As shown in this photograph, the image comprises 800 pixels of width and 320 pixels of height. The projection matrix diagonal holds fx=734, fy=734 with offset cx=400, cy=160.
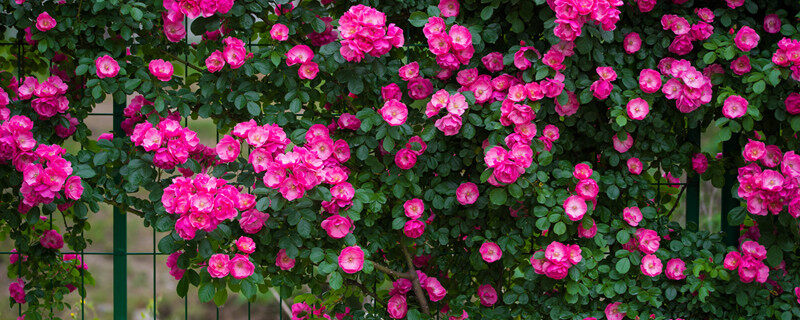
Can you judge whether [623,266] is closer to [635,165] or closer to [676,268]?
[676,268]

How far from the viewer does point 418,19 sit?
84.4 inches

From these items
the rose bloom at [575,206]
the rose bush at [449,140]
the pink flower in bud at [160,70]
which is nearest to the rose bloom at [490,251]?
the rose bush at [449,140]

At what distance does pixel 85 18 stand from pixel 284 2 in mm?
613

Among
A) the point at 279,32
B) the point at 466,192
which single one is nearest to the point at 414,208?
the point at 466,192

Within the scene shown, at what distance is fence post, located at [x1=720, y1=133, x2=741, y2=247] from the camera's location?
7.92ft

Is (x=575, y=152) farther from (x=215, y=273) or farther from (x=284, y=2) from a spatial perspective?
(x=215, y=273)

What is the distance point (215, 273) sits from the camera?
1909mm

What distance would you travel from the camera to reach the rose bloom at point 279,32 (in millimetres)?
2096

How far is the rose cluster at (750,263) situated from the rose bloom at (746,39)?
60 cm

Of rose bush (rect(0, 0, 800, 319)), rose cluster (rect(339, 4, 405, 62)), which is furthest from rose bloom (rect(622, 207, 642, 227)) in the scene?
rose cluster (rect(339, 4, 405, 62))

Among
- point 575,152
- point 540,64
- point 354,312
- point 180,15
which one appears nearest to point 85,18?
point 180,15

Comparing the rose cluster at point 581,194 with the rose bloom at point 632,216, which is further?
the rose bloom at point 632,216

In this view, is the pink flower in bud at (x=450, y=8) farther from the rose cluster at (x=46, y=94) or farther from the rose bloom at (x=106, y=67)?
the rose cluster at (x=46, y=94)

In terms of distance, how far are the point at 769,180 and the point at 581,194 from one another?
1.77 ft
